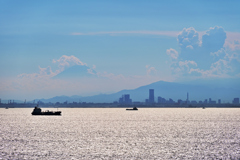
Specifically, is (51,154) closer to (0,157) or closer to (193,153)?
(0,157)

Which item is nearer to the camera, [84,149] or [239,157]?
[239,157]

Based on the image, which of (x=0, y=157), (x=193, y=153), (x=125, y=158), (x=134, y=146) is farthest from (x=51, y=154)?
(x=193, y=153)

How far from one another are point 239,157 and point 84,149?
35.0 m

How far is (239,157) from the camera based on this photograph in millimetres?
80250

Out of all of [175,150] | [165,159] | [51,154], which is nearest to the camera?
[165,159]

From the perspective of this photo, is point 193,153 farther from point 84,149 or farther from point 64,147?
point 64,147

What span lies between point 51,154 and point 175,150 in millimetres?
27831

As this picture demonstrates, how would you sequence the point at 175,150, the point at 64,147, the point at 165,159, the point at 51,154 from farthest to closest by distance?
1. the point at 64,147
2. the point at 175,150
3. the point at 51,154
4. the point at 165,159

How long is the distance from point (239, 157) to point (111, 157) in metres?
25.2

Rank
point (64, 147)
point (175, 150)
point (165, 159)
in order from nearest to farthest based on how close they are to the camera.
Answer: point (165, 159) < point (175, 150) < point (64, 147)

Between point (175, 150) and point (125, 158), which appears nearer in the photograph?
point (125, 158)

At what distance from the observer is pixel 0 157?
8031cm

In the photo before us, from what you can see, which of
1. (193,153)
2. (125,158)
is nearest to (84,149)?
(125,158)

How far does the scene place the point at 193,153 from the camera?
87.2 metres
